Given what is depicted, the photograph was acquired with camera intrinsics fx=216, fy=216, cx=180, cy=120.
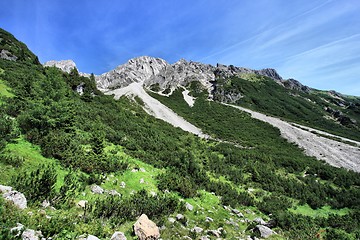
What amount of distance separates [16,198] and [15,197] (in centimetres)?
5

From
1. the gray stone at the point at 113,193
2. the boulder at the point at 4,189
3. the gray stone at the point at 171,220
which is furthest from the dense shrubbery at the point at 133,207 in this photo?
the boulder at the point at 4,189

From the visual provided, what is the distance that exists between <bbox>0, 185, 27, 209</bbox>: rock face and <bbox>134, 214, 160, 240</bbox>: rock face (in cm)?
362

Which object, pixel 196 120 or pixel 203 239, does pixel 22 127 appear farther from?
pixel 196 120

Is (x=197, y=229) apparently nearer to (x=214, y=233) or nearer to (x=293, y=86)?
(x=214, y=233)

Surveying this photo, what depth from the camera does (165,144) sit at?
22578 mm

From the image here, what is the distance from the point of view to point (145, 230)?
24.8 ft

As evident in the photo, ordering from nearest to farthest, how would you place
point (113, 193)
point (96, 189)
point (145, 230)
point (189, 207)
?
point (145, 230) → point (96, 189) → point (113, 193) → point (189, 207)

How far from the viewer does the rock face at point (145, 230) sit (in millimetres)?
7447

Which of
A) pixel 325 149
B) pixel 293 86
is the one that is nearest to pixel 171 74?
pixel 293 86

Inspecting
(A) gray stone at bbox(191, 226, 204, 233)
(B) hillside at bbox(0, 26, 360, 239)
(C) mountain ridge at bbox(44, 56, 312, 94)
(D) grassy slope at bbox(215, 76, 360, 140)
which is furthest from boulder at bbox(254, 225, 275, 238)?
(C) mountain ridge at bbox(44, 56, 312, 94)

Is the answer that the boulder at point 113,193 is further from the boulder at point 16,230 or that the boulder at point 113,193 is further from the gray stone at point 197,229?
the boulder at point 16,230

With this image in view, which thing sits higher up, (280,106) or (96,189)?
(280,106)

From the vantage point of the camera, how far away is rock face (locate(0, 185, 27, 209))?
6366 millimetres

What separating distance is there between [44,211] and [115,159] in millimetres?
6524
